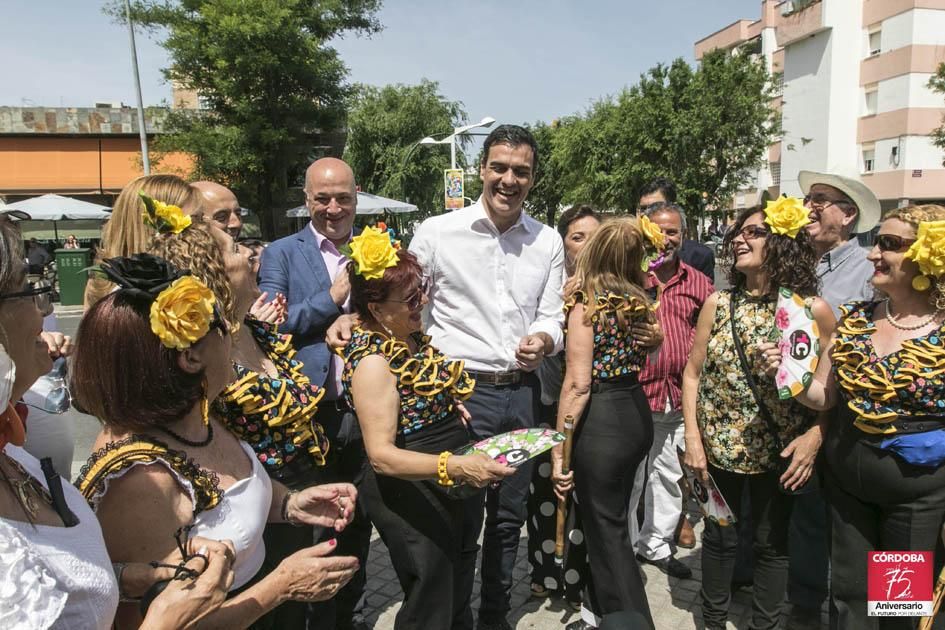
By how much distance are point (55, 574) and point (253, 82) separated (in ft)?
75.1

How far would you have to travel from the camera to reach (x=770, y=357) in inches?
109

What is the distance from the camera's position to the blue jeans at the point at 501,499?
323 centimetres

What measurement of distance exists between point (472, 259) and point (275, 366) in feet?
4.45

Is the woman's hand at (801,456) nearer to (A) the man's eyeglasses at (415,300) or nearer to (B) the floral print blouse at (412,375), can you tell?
(B) the floral print blouse at (412,375)

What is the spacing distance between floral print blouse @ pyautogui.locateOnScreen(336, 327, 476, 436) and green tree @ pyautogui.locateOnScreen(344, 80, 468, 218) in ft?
103

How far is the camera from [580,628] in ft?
10.7

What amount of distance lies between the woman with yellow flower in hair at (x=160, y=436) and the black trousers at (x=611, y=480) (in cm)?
148

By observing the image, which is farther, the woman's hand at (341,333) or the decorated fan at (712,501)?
the decorated fan at (712,501)

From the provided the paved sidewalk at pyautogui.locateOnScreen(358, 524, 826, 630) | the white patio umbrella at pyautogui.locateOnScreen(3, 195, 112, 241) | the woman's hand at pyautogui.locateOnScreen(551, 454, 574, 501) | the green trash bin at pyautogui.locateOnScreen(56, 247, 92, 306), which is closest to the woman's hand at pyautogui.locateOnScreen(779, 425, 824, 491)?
the woman's hand at pyautogui.locateOnScreen(551, 454, 574, 501)

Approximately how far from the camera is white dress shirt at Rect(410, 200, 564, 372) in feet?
10.9

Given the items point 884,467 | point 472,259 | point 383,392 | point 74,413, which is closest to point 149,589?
point 383,392

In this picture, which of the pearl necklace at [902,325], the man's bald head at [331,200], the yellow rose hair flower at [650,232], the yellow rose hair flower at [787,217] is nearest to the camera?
the pearl necklace at [902,325]

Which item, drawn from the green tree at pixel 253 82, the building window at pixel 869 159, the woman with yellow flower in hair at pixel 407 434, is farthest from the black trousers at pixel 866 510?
the building window at pixel 869 159

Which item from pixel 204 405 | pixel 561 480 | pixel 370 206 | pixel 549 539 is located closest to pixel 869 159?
pixel 370 206
